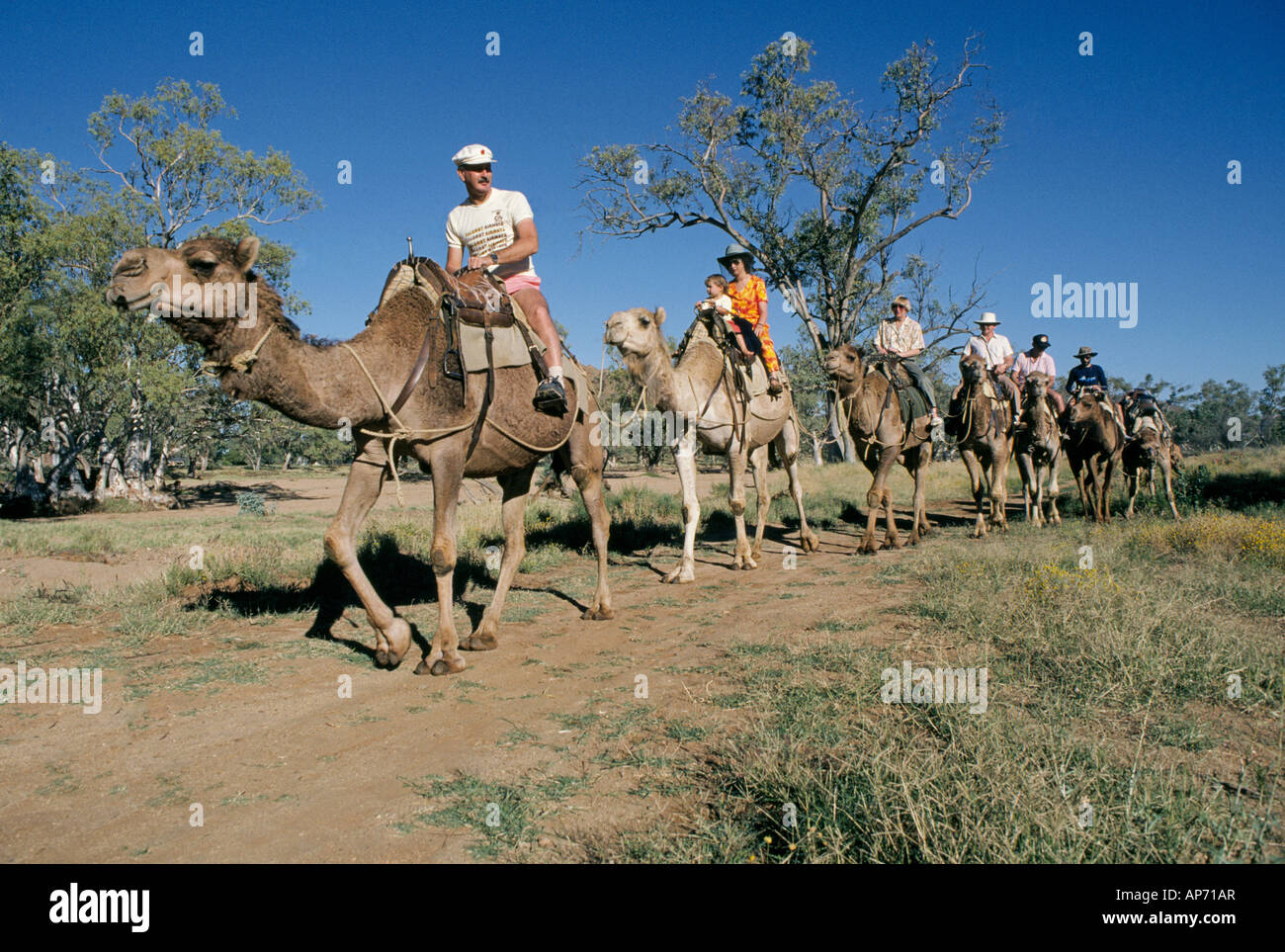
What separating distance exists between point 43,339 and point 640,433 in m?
26.3

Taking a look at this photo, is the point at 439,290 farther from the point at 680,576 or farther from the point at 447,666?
the point at 680,576

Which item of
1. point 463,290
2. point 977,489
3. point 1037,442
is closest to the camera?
point 463,290

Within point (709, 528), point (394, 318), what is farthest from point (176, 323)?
point (709, 528)

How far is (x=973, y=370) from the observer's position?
44.1 feet

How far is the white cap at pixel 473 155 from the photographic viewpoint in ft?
21.3

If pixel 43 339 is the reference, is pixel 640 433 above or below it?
below

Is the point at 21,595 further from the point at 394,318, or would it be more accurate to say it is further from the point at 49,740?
the point at 394,318

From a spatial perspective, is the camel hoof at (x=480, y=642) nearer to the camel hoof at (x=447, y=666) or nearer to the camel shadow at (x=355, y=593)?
the camel shadow at (x=355, y=593)

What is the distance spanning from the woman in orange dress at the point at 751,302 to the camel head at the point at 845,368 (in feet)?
2.70

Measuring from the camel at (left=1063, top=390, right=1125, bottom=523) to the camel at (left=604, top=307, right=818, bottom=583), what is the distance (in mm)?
6902

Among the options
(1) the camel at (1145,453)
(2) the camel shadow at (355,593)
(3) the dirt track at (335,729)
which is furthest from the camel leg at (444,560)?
(1) the camel at (1145,453)

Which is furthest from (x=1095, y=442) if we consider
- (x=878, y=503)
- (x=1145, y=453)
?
(x=878, y=503)

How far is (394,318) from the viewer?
5.88m

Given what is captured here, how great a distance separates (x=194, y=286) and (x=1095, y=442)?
15.6 metres
